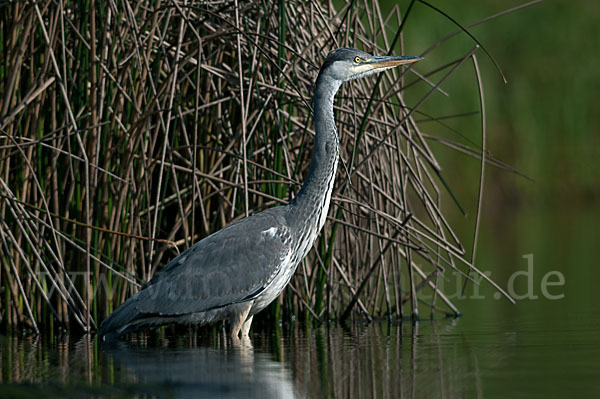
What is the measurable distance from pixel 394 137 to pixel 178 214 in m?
1.66

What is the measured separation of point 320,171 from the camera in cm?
635

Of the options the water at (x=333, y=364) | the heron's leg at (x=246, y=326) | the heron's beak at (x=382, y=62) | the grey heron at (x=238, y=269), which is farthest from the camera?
the heron's beak at (x=382, y=62)

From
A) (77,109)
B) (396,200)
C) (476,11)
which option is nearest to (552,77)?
(476,11)

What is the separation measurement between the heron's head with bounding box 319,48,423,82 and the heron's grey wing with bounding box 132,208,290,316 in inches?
41.1

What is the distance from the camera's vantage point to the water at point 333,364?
4.56 meters

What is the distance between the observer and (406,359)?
5461 millimetres

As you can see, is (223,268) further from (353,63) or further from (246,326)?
(353,63)

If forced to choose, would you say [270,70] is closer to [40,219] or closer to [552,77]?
[40,219]

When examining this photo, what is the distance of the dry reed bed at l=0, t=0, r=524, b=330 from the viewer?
21.4 feet

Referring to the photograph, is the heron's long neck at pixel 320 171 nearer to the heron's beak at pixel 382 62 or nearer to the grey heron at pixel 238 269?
the grey heron at pixel 238 269

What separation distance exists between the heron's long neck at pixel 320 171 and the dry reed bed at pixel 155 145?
0.43ft

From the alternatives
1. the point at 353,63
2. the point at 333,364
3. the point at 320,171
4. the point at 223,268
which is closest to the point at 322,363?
the point at 333,364

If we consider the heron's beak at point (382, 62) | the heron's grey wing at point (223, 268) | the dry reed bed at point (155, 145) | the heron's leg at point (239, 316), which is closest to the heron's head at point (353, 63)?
the heron's beak at point (382, 62)

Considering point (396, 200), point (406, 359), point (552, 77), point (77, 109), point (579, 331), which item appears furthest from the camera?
point (552, 77)
